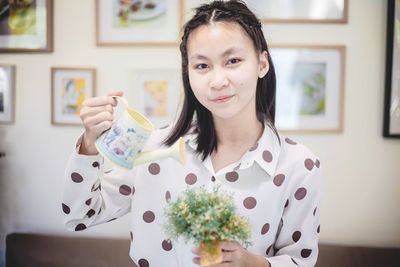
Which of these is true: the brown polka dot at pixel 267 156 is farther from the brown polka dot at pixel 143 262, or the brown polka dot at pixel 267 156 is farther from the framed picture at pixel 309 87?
the framed picture at pixel 309 87

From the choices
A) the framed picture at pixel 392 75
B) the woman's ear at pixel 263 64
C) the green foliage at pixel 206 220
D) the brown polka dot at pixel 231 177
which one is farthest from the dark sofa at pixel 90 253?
the green foliage at pixel 206 220

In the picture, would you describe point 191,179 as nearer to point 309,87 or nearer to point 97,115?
point 97,115

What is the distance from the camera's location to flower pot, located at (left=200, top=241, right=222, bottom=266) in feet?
2.31

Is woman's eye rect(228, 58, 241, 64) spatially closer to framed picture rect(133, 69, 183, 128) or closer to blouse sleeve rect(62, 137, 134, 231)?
blouse sleeve rect(62, 137, 134, 231)

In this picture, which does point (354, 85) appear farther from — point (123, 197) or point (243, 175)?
point (123, 197)

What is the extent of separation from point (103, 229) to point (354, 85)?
1.48m

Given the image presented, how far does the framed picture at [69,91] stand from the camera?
1936 millimetres

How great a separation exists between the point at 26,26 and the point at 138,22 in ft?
1.99

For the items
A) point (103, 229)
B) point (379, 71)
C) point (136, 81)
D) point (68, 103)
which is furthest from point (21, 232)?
point (379, 71)

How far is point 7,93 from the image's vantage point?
2.01 metres

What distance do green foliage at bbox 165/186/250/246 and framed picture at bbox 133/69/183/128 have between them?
3.97 ft

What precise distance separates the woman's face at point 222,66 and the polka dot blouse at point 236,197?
19 cm

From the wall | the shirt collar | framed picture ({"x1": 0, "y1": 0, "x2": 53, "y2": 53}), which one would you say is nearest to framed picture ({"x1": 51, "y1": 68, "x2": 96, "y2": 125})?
the wall

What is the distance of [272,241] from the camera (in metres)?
1.02
